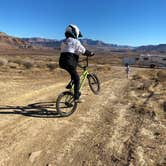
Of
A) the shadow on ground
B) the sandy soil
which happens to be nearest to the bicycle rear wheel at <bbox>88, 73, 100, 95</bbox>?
the sandy soil

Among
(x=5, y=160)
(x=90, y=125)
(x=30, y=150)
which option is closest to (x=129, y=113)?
(x=90, y=125)

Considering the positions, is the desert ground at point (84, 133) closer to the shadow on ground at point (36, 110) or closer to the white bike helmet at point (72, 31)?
the shadow on ground at point (36, 110)

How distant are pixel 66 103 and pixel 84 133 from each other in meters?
1.69

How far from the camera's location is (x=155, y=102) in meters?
9.12

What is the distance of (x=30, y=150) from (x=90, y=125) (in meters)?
1.91

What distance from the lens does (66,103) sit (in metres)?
7.29

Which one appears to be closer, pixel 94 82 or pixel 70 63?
pixel 70 63

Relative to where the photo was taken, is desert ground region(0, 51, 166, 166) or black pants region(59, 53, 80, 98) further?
black pants region(59, 53, 80, 98)

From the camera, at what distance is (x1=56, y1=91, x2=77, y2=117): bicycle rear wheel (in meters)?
7.13

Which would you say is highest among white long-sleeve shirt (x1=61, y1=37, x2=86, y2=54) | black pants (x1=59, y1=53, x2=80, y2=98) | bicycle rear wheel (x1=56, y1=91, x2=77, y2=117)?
white long-sleeve shirt (x1=61, y1=37, x2=86, y2=54)

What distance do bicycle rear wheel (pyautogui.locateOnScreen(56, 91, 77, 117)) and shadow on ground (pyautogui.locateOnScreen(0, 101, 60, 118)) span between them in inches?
7.8

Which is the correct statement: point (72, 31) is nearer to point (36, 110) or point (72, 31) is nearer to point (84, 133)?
point (36, 110)

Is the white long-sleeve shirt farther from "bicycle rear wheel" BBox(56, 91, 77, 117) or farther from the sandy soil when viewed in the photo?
the sandy soil

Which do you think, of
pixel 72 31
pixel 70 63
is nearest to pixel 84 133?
pixel 70 63
